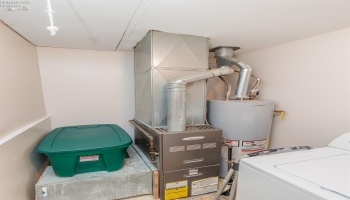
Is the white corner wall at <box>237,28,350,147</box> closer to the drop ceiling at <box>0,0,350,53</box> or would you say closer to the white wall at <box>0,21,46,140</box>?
the drop ceiling at <box>0,0,350,53</box>

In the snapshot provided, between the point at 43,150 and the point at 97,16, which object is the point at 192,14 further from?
the point at 43,150

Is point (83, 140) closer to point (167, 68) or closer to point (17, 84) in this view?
point (17, 84)

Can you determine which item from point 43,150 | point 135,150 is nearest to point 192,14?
point 43,150

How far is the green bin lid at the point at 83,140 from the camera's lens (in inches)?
58.0

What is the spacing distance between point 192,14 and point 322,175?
117 cm

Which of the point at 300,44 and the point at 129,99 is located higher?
the point at 300,44

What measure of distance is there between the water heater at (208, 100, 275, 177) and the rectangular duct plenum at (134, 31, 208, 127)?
0.79ft

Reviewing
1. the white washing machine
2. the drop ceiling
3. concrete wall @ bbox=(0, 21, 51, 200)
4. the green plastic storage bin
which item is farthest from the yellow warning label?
the drop ceiling

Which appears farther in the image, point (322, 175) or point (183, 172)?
point (183, 172)

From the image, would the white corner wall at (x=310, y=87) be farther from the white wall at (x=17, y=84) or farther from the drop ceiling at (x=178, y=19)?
the white wall at (x=17, y=84)

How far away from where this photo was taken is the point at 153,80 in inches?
68.1

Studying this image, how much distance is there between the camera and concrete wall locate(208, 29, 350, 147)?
5.19 feet

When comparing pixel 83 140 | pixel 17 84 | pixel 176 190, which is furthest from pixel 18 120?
pixel 176 190

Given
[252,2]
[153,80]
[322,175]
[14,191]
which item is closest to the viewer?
[322,175]
